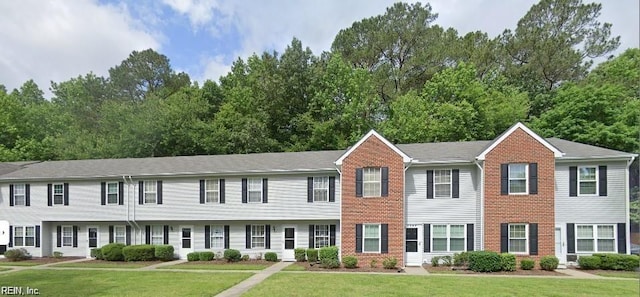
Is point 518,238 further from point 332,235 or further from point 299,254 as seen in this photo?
point 299,254

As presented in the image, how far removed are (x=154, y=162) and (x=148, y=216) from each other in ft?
13.7

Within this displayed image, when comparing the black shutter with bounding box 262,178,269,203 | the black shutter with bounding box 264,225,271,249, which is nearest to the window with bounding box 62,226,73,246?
the black shutter with bounding box 264,225,271,249

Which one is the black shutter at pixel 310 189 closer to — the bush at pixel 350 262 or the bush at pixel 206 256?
the bush at pixel 350 262

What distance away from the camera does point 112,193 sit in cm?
2775

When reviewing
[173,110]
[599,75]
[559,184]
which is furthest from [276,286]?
[599,75]

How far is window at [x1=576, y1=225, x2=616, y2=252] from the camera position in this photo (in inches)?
874

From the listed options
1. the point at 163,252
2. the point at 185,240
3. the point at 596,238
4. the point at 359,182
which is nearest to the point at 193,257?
the point at 163,252

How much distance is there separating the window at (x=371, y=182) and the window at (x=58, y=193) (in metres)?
19.4

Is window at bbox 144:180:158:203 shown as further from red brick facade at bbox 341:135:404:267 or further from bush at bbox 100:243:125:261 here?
red brick facade at bbox 341:135:404:267

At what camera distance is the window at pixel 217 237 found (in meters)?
26.7

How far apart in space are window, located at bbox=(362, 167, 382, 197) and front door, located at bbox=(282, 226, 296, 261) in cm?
528

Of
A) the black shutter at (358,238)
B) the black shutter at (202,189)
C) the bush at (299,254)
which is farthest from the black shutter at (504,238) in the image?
the black shutter at (202,189)

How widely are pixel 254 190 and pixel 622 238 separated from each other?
1945cm

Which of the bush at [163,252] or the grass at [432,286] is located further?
the bush at [163,252]
